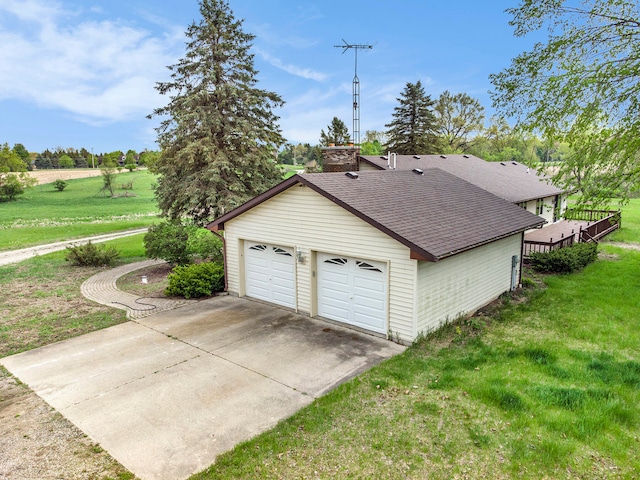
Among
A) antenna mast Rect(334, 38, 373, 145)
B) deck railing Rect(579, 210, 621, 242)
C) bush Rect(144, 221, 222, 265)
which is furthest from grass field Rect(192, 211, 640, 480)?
deck railing Rect(579, 210, 621, 242)

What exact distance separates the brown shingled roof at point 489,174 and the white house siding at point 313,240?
12.0 m

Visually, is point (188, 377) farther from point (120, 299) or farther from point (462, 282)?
point (462, 282)

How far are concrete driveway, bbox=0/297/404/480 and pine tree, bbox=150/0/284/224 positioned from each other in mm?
12051

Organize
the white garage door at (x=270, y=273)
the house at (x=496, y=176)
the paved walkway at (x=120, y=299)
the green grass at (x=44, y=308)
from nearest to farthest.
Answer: the green grass at (x=44, y=308) → the white garage door at (x=270, y=273) → the paved walkway at (x=120, y=299) → the house at (x=496, y=176)

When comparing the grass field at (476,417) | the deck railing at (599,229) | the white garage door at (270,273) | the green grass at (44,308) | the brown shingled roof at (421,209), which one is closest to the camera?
the grass field at (476,417)

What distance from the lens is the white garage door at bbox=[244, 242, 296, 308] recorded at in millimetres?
11961

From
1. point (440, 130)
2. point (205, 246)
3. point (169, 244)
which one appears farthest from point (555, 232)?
point (440, 130)

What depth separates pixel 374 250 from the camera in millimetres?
9766

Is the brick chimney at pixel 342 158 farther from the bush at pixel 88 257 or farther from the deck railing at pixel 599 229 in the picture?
the deck railing at pixel 599 229

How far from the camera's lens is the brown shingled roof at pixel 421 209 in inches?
369

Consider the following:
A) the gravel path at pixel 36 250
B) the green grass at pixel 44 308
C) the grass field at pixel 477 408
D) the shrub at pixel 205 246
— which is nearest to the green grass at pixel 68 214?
the gravel path at pixel 36 250

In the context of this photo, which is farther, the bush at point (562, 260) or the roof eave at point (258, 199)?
the bush at point (562, 260)

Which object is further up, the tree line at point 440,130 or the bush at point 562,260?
the tree line at point 440,130

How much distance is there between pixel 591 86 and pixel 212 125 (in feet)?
56.9
